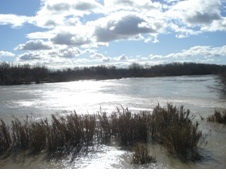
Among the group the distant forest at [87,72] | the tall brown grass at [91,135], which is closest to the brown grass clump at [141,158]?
the tall brown grass at [91,135]

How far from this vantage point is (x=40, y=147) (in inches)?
327

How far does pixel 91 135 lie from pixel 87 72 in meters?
80.6

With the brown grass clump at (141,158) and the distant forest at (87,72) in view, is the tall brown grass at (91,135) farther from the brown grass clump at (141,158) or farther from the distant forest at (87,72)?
the distant forest at (87,72)

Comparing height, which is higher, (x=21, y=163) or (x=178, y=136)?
(x=178, y=136)

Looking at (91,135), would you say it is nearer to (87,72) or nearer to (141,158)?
(141,158)

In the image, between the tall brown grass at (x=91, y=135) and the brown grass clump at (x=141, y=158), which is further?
the tall brown grass at (x=91, y=135)

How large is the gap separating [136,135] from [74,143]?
1765mm

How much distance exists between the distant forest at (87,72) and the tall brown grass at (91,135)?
50123 mm

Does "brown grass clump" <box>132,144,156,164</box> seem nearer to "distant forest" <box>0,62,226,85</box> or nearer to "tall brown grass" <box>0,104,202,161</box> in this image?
"tall brown grass" <box>0,104,202,161</box>

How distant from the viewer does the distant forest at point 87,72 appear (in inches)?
2420
